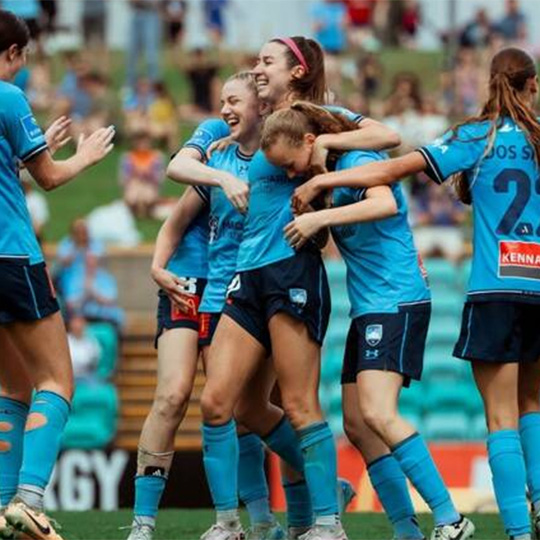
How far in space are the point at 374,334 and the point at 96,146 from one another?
4.95 ft

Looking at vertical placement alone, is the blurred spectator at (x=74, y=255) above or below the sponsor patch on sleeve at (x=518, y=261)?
below

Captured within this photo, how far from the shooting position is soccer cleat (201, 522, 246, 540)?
320 inches

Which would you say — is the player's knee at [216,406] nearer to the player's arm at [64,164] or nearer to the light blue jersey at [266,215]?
the light blue jersey at [266,215]

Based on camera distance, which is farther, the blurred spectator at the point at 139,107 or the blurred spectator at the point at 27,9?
the blurred spectator at the point at 27,9

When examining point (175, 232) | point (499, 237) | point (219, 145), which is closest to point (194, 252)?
point (175, 232)

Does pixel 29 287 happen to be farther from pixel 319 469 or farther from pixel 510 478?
pixel 510 478

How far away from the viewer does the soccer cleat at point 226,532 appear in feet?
26.7

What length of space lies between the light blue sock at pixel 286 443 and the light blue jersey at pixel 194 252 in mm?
830

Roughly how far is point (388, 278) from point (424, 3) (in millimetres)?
18435

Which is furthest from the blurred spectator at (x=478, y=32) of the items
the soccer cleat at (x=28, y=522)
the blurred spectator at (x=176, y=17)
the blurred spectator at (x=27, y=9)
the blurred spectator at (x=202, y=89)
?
the soccer cleat at (x=28, y=522)

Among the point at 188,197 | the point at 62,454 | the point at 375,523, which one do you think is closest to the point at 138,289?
the point at 62,454

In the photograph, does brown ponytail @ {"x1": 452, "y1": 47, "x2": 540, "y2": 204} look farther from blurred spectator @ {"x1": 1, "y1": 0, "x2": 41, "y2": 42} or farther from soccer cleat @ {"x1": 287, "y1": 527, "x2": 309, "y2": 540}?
blurred spectator @ {"x1": 1, "y1": 0, "x2": 41, "y2": 42}

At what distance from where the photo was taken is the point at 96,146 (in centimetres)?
816

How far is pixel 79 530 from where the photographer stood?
9578mm
